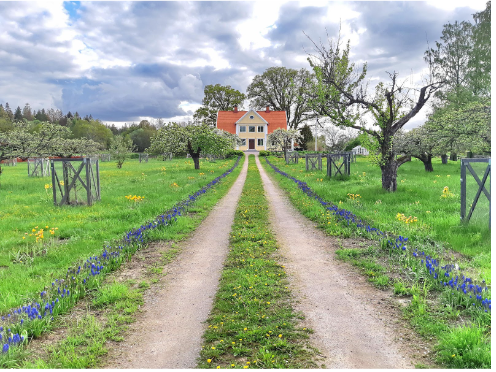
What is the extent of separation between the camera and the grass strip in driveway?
3.62m

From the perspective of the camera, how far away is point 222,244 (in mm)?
8188

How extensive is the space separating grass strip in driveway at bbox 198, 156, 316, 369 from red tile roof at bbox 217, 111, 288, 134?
66.7 meters

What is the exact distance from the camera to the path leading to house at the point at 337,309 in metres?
3.63

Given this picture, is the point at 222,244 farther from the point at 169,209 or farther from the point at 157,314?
the point at 169,209

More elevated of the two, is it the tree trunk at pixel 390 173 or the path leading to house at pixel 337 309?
the tree trunk at pixel 390 173

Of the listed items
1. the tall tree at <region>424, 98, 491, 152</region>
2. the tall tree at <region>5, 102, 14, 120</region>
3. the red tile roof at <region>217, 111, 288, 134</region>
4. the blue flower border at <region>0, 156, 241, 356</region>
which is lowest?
the blue flower border at <region>0, 156, 241, 356</region>

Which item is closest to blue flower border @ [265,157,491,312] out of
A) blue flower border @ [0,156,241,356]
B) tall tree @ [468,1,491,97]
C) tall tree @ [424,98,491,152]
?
blue flower border @ [0,156,241,356]

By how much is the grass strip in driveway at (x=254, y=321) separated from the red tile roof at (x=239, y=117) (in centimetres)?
6668

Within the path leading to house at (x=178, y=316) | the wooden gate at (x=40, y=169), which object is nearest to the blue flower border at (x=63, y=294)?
the path leading to house at (x=178, y=316)

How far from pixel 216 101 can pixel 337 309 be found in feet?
261

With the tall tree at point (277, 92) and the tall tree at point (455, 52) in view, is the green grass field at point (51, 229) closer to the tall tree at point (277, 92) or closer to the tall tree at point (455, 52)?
the tall tree at point (455, 52)

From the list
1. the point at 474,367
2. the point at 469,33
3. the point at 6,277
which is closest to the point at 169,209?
the point at 6,277

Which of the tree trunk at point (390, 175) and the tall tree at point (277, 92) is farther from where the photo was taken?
the tall tree at point (277, 92)

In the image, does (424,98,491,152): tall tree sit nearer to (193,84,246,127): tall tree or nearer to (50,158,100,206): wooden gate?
(50,158,100,206): wooden gate
